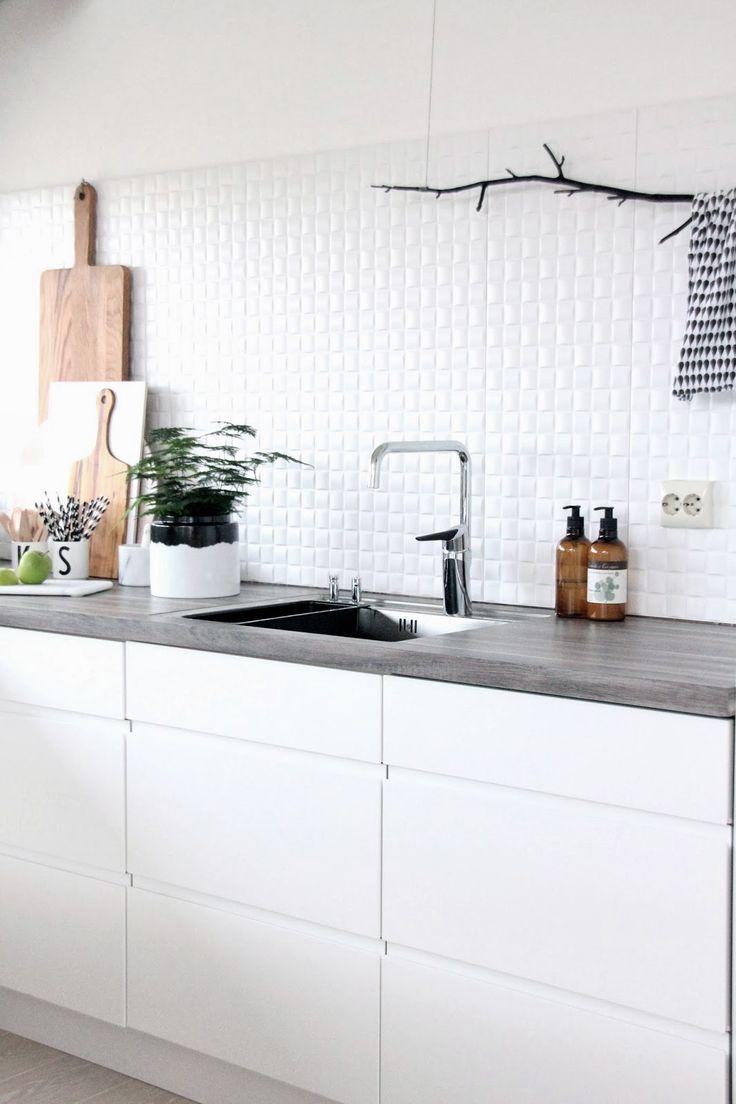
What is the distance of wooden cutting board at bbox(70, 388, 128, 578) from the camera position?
9.78 ft

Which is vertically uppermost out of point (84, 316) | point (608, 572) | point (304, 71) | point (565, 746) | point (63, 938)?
point (304, 71)

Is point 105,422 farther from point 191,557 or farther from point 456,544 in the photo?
point 456,544

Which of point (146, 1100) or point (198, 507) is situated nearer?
point (146, 1100)

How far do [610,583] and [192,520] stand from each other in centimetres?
86

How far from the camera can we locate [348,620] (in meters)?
2.62

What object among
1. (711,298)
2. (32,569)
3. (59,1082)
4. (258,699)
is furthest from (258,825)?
(711,298)

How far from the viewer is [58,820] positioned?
7.91 ft

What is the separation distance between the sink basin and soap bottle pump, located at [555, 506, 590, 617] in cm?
14

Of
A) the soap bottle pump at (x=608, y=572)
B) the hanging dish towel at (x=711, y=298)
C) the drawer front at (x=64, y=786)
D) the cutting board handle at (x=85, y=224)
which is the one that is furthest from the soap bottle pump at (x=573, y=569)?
the cutting board handle at (x=85, y=224)

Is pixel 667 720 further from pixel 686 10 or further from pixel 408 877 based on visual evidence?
pixel 686 10

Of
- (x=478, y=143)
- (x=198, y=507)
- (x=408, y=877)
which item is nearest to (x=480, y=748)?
(x=408, y=877)

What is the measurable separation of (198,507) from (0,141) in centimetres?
128

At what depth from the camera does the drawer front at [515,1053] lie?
1735mm

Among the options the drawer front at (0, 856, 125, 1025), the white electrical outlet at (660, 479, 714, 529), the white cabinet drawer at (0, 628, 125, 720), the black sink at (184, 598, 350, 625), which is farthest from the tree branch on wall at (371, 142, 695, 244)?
the drawer front at (0, 856, 125, 1025)
